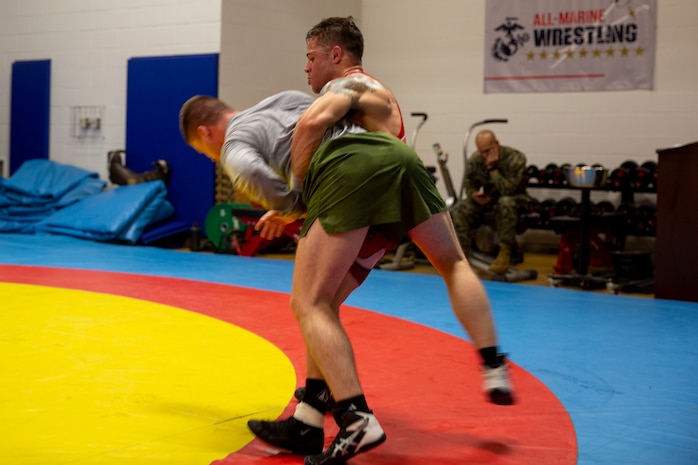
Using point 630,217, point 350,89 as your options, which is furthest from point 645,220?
point 350,89

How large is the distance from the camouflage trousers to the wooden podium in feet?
4.83

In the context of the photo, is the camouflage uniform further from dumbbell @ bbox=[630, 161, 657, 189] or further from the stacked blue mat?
the stacked blue mat

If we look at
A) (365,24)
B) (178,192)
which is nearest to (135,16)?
(178,192)

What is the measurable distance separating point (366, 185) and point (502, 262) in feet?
16.6

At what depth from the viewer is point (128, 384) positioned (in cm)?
347

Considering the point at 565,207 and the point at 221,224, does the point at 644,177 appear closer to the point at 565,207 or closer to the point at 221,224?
the point at 565,207

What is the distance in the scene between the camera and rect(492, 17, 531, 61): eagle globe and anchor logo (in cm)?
987

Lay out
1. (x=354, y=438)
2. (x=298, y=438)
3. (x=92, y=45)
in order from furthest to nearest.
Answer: (x=92, y=45)
(x=298, y=438)
(x=354, y=438)

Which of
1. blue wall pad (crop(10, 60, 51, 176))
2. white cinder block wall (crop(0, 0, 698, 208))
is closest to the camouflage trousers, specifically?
white cinder block wall (crop(0, 0, 698, 208))

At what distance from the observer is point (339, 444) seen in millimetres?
2494

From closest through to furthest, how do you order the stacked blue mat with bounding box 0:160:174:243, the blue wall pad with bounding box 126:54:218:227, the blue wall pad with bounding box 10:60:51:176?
1. the stacked blue mat with bounding box 0:160:174:243
2. the blue wall pad with bounding box 126:54:218:227
3. the blue wall pad with bounding box 10:60:51:176

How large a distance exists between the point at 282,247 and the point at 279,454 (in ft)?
21.6

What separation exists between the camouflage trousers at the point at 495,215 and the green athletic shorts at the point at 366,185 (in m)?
4.95

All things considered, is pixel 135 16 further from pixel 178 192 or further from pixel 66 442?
pixel 66 442
